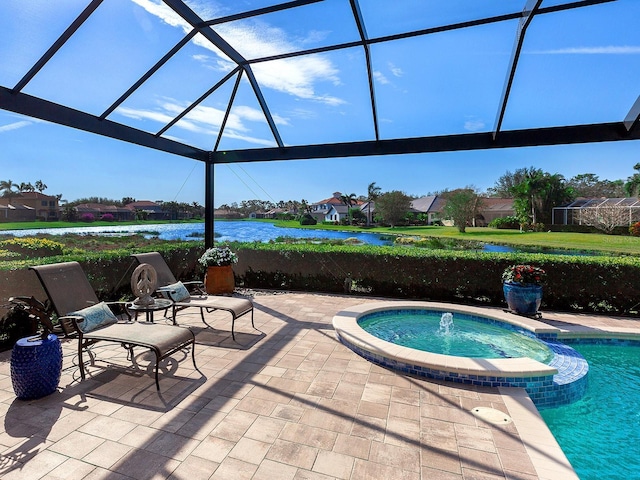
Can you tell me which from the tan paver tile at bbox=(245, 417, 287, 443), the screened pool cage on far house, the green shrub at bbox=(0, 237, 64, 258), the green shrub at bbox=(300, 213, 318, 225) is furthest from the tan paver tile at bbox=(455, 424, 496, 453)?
the green shrub at bbox=(300, 213, 318, 225)

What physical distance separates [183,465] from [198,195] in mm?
7553

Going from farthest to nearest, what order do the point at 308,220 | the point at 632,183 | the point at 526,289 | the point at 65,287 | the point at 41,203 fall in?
the point at 308,220 → the point at 632,183 → the point at 526,289 → the point at 41,203 → the point at 65,287

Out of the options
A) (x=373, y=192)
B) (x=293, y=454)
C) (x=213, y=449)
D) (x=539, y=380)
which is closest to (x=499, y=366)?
(x=539, y=380)

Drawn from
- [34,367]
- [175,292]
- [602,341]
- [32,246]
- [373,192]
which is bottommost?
[602,341]

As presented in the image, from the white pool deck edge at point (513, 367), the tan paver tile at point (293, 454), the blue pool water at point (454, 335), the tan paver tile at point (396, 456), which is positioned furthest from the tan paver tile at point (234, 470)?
the blue pool water at point (454, 335)

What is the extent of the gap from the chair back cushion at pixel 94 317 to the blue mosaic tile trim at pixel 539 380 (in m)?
3.35

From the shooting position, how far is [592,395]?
3910 mm

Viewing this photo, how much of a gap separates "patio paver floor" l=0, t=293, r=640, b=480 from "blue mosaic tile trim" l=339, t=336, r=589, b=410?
11 centimetres

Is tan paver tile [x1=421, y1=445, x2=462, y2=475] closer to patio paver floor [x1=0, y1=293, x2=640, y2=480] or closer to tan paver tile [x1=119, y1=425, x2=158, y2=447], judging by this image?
patio paver floor [x1=0, y1=293, x2=640, y2=480]

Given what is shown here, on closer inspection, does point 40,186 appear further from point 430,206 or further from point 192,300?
point 430,206

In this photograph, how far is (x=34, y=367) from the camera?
315 cm

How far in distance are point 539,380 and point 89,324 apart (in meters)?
5.15

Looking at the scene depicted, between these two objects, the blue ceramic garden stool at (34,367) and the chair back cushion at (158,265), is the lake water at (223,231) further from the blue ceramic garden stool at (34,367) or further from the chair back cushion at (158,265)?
the blue ceramic garden stool at (34,367)

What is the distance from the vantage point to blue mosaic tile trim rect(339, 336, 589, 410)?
11.8 ft
